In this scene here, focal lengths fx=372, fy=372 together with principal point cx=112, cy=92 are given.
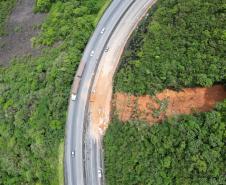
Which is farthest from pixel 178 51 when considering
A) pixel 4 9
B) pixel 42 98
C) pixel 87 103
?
pixel 4 9

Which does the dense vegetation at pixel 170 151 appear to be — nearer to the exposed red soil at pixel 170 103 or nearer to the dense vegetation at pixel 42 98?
the exposed red soil at pixel 170 103

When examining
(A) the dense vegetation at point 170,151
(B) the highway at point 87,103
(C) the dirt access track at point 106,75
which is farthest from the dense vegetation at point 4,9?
(A) the dense vegetation at point 170,151

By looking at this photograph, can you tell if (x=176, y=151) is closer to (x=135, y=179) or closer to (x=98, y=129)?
(x=135, y=179)

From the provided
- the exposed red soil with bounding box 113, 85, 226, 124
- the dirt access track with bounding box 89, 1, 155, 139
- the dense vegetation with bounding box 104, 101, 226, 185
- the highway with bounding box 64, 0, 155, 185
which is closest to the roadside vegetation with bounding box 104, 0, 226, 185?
the dense vegetation with bounding box 104, 101, 226, 185

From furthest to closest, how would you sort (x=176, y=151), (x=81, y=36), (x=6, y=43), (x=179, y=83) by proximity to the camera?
(x=6, y=43) < (x=81, y=36) < (x=179, y=83) < (x=176, y=151)

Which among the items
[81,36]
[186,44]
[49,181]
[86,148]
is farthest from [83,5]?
[49,181]

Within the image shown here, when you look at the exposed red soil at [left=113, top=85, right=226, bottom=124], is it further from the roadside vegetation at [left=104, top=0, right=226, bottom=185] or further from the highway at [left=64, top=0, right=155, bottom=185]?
the highway at [left=64, top=0, right=155, bottom=185]

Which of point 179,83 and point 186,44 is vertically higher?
point 186,44
